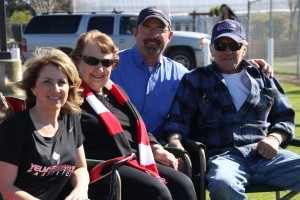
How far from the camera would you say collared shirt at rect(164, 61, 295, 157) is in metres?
4.28

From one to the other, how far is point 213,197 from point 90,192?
79cm

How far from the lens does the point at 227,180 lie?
12.6 feet

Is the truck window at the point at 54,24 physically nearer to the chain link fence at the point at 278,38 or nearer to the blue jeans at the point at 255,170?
the chain link fence at the point at 278,38

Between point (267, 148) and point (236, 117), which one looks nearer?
point (267, 148)

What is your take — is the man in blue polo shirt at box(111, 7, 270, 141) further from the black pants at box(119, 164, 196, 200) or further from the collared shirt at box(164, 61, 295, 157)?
the black pants at box(119, 164, 196, 200)

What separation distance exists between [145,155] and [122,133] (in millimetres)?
217

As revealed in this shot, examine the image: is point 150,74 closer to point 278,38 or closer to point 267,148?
point 267,148

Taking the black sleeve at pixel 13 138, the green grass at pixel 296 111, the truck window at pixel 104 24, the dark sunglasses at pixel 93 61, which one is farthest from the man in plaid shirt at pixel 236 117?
the truck window at pixel 104 24

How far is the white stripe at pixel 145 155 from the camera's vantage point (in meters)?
3.87

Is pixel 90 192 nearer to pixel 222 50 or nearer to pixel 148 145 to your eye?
pixel 148 145

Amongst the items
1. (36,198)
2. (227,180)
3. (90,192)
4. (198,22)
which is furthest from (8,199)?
→ (198,22)

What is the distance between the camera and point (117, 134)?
3791 mm

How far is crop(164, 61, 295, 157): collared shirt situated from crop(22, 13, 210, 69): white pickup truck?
1291cm

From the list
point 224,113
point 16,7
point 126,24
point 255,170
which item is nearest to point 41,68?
point 224,113
